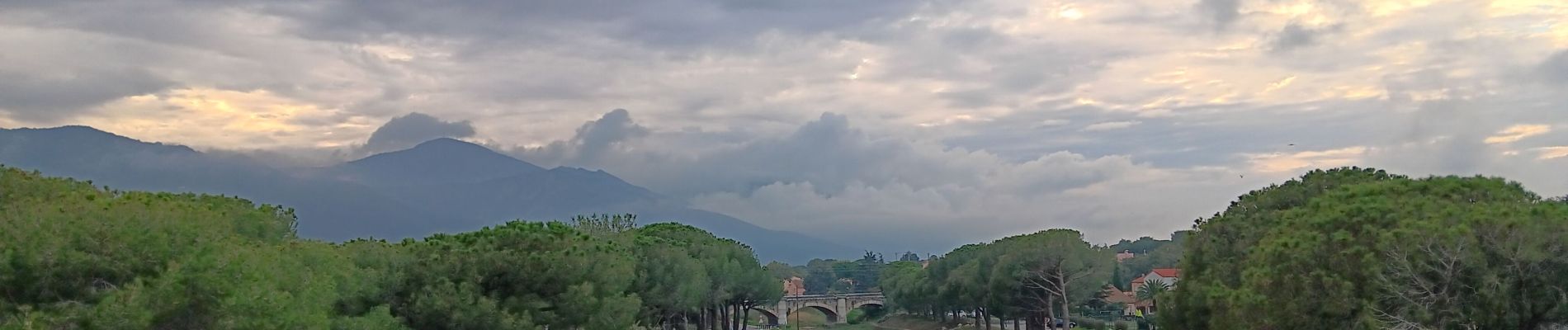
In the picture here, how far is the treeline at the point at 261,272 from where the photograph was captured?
1673cm

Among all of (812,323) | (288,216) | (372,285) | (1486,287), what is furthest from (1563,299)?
(812,323)

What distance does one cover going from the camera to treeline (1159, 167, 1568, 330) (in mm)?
24594

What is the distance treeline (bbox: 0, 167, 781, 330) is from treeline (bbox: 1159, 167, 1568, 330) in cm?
1720

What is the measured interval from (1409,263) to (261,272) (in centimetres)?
2261

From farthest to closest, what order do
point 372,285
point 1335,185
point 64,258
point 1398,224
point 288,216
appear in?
point 288,216, point 1335,185, point 372,285, point 1398,224, point 64,258

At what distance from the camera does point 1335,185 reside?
37.5m

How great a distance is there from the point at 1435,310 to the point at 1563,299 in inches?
90.8

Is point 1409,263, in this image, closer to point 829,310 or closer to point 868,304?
point 829,310

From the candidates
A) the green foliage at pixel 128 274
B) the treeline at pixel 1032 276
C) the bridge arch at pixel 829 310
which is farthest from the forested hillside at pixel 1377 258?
the bridge arch at pixel 829 310

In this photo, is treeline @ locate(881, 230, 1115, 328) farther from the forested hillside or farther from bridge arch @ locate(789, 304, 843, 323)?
bridge arch @ locate(789, 304, 843, 323)

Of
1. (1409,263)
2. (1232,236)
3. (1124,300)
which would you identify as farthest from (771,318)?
(1409,263)

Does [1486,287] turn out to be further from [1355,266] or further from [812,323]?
[812,323]

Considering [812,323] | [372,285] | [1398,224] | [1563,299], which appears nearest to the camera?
[1563,299]

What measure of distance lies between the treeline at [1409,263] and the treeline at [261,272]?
56.4 ft
